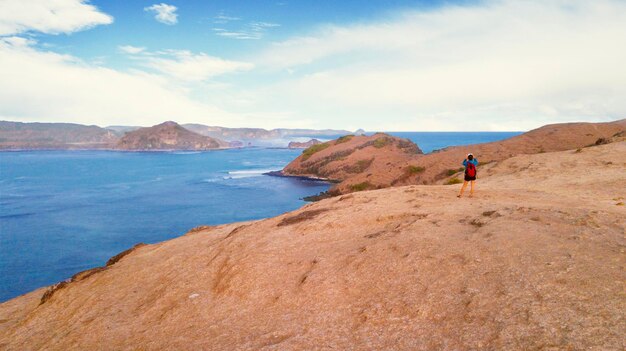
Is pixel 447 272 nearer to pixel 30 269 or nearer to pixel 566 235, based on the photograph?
pixel 566 235

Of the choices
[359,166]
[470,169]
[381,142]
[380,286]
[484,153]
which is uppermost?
[381,142]

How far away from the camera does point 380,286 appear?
11.5 meters

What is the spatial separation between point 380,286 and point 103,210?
225 feet

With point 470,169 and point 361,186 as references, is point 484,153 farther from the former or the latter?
point 470,169

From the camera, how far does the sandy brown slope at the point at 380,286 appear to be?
8828 millimetres

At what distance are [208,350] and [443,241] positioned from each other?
8.67m

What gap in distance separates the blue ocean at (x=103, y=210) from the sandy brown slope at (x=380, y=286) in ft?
69.2

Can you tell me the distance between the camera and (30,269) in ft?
126

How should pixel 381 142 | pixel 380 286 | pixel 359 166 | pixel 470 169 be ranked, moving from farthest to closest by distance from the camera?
1. pixel 381 142
2. pixel 359 166
3. pixel 470 169
4. pixel 380 286

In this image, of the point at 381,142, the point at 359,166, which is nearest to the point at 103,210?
the point at 359,166

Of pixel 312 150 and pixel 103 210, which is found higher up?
pixel 312 150

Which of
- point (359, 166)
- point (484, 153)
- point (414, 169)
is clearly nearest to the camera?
point (484, 153)

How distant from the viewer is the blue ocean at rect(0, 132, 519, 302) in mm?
41062

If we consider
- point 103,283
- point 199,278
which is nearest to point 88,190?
point 103,283
